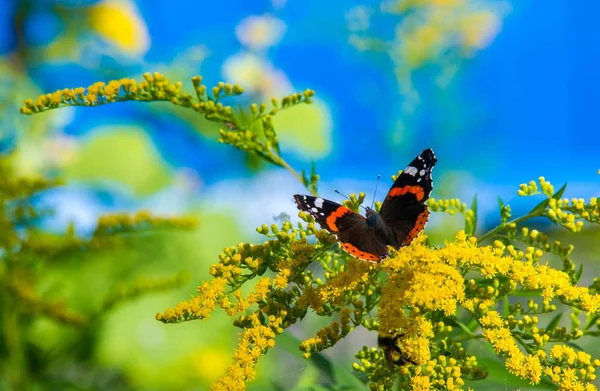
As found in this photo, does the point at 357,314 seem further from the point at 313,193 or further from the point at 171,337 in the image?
the point at 171,337

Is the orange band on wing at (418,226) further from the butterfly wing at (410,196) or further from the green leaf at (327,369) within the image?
the green leaf at (327,369)

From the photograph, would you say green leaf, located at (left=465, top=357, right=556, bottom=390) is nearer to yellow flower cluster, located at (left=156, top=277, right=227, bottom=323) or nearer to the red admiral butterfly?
the red admiral butterfly

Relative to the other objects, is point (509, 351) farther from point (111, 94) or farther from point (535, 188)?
point (111, 94)

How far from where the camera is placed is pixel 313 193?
1.21 m

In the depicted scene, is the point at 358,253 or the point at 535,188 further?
the point at 535,188

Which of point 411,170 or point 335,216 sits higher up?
point 411,170

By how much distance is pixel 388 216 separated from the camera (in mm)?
1234

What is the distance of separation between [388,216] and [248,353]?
471 mm

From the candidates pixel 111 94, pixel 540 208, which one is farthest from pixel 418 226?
pixel 111 94

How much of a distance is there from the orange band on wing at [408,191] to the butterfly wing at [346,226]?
100 mm

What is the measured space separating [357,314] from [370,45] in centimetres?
346

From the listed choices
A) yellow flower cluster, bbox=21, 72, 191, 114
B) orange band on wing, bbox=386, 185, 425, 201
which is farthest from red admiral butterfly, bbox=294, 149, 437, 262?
yellow flower cluster, bbox=21, 72, 191, 114

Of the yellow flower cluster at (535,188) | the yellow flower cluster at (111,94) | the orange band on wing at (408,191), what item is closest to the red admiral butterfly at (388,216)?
the orange band on wing at (408,191)

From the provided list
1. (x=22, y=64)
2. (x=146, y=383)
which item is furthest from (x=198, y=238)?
(x=22, y=64)
